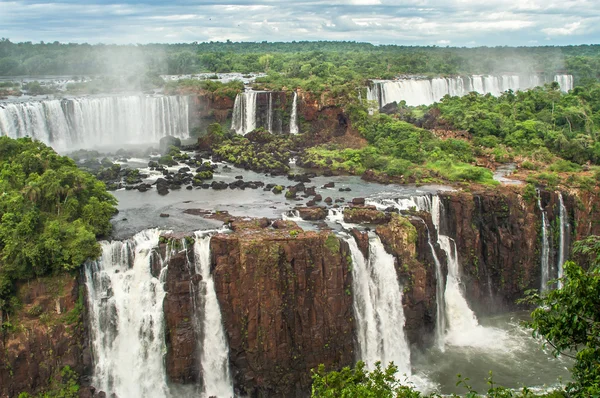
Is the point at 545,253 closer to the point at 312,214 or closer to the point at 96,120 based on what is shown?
the point at 312,214

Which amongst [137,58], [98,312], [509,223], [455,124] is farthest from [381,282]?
[137,58]

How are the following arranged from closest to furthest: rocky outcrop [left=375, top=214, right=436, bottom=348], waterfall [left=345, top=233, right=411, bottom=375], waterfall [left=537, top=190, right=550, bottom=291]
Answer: waterfall [left=345, top=233, right=411, bottom=375], rocky outcrop [left=375, top=214, right=436, bottom=348], waterfall [left=537, top=190, right=550, bottom=291]

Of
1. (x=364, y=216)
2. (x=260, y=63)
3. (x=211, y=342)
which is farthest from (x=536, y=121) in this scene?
(x=260, y=63)

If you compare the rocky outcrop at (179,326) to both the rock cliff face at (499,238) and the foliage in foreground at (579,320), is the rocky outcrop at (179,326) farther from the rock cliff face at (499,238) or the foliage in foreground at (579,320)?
the foliage in foreground at (579,320)

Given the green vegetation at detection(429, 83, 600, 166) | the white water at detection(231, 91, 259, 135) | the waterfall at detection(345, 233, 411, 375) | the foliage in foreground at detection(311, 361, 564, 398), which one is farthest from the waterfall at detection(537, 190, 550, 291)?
the white water at detection(231, 91, 259, 135)

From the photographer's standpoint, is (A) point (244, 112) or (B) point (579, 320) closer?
(B) point (579, 320)

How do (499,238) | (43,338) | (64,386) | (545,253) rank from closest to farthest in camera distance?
(43,338)
(64,386)
(499,238)
(545,253)

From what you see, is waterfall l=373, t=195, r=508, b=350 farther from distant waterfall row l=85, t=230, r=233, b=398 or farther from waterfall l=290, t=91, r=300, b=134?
waterfall l=290, t=91, r=300, b=134
